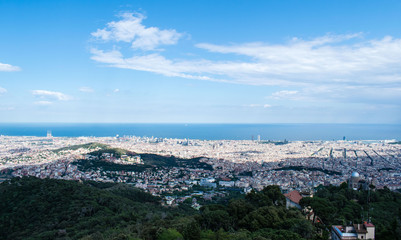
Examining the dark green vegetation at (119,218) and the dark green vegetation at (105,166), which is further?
the dark green vegetation at (105,166)

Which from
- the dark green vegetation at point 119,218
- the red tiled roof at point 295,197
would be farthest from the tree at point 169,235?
the red tiled roof at point 295,197

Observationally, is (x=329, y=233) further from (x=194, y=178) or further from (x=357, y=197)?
(x=194, y=178)

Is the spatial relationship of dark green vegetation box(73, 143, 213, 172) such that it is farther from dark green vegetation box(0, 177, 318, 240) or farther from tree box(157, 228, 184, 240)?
tree box(157, 228, 184, 240)

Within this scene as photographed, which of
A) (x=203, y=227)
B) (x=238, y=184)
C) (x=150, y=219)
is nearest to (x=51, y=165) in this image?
(x=238, y=184)

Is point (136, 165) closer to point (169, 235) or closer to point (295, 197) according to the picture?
point (295, 197)

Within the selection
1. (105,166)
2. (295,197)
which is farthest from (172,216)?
(105,166)

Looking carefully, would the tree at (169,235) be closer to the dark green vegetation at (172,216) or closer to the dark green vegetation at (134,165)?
the dark green vegetation at (172,216)
